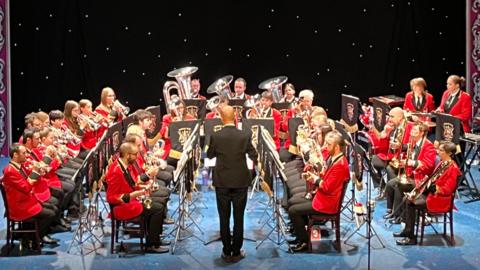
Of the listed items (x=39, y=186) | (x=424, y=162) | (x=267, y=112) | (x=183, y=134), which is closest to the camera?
(x=39, y=186)

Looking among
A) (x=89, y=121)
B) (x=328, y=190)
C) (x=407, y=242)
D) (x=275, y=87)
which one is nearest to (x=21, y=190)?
(x=89, y=121)

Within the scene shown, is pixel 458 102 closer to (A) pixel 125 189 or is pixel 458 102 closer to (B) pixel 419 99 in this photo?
(B) pixel 419 99

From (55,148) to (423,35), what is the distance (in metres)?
8.68

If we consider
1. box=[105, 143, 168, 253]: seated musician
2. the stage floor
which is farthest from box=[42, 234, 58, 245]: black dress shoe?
box=[105, 143, 168, 253]: seated musician

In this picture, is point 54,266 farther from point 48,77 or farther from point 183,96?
point 48,77

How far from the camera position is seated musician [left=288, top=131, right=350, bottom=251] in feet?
31.5

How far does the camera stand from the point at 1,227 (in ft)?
36.2

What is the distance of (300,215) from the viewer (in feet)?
32.1

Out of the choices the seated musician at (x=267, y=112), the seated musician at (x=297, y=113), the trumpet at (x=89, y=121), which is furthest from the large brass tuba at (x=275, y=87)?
the trumpet at (x=89, y=121)

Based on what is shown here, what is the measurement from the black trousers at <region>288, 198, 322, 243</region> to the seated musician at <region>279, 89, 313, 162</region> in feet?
8.61

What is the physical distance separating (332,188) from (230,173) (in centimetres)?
119

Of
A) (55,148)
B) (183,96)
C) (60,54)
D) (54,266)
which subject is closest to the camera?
(54,266)

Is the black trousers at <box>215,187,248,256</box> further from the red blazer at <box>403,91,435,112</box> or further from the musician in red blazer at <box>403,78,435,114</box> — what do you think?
the red blazer at <box>403,91,435,112</box>

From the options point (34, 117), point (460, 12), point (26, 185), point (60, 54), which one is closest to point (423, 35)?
point (460, 12)
